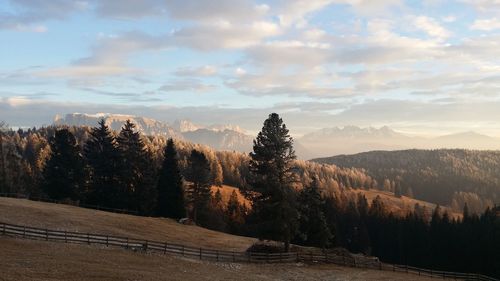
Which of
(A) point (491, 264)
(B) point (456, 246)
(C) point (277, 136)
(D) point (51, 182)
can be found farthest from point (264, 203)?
(B) point (456, 246)

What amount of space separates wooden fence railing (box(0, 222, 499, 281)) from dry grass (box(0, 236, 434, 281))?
4.57 feet

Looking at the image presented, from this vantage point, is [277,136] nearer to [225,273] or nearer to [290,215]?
[290,215]

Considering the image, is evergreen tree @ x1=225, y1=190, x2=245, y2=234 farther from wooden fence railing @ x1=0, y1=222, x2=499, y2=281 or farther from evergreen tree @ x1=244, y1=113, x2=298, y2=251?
evergreen tree @ x1=244, y1=113, x2=298, y2=251

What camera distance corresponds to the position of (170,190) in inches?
2972

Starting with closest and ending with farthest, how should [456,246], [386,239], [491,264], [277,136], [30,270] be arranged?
1. [30,270]
2. [277,136]
3. [491,264]
4. [456,246]
5. [386,239]

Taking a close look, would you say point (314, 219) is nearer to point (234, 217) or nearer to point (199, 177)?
point (199, 177)

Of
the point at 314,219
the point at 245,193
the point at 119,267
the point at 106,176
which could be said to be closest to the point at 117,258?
the point at 119,267

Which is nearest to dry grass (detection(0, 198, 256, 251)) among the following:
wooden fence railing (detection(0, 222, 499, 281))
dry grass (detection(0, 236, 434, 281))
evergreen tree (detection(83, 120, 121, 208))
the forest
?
wooden fence railing (detection(0, 222, 499, 281))

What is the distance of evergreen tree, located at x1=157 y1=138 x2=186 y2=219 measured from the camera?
7506 cm

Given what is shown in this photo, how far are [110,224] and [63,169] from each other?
22.5 metres

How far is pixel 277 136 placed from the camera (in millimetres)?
50281

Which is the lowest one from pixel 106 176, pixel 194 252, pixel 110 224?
pixel 194 252

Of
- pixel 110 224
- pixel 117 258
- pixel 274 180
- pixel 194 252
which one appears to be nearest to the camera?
pixel 117 258

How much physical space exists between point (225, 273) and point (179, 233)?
22093 millimetres
